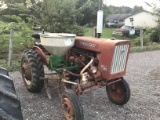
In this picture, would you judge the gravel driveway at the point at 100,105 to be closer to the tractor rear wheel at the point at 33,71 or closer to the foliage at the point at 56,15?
the tractor rear wheel at the point at 33,71

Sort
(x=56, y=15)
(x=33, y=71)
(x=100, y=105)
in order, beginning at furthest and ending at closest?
(x=56, y=15) → (x=33, y=71) → (x=100, y=105)

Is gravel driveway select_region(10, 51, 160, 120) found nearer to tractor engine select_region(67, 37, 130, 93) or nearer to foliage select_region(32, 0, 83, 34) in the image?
tractor engine select_region(67, 37, 130, 93)

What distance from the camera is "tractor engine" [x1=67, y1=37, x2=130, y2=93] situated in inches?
146

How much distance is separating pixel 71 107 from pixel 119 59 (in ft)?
3.49

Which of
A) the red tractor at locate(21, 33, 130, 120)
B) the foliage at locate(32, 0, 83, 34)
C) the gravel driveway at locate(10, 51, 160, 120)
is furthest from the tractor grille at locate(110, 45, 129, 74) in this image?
the foliage at locate(32, 0, 83, 34)

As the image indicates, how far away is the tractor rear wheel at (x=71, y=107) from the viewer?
11.1 feet

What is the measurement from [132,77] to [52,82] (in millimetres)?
2308

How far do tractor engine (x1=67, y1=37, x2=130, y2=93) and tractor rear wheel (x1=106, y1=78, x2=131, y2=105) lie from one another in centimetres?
34

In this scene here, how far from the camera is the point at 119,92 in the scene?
172 inches

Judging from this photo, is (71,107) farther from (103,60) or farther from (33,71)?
(33,71)

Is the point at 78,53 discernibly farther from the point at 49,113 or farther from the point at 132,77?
the point at 132,77

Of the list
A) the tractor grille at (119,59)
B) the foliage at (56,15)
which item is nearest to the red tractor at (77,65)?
the tractor grille at (119,59)

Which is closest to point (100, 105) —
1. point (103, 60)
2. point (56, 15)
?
point (103, 60)

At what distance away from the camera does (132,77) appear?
6.52 m
